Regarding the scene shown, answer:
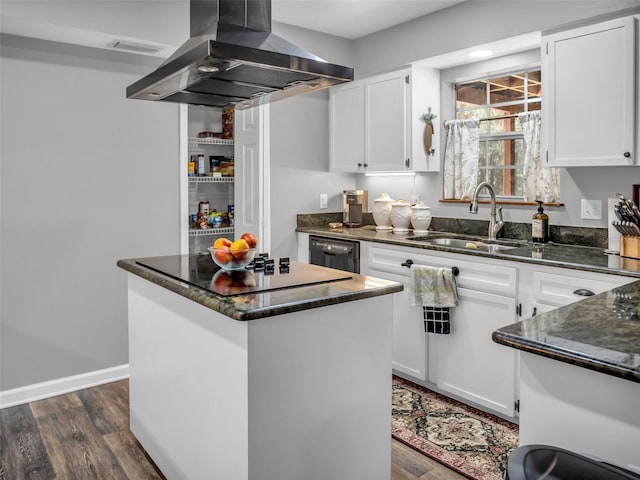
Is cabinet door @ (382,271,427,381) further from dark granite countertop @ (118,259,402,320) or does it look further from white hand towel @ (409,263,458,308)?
dark granite countertop @ (118,259,402,320)

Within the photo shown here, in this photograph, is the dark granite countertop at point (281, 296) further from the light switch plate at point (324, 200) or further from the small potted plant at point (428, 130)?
the light switch plate at point (324, 200)

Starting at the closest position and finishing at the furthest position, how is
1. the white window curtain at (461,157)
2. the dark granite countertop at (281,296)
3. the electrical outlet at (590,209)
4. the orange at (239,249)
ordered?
1. the dark granite countertop at (281,296)
2. the orange at (239,249)
3. the electrical outlet at (590,209)
4. the white window curtain at (461,157)

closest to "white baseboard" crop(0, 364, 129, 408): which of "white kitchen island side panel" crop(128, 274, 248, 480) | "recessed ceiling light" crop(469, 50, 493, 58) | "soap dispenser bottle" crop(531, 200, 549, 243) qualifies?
"white kitchen island side panel" crop(128, 274, 248, 480)

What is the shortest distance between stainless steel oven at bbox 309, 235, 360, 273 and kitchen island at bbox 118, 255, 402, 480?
1448mm

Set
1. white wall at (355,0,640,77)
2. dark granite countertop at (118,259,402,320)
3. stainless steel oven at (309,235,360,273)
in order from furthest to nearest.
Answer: stainless steel oven at (309,235,360,273) → white wall at (355,0,640,77) → dark granite countertop at (118,259,402,320)

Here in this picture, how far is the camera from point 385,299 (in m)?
2.11

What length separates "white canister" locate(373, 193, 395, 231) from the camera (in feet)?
13.6

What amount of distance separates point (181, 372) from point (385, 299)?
92 centimetres

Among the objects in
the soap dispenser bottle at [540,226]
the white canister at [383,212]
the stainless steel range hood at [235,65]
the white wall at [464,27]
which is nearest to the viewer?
the stainless steel range hood at [235,65]

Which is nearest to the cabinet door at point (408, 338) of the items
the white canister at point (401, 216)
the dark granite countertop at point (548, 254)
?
the dark granite countertop at point (548, 254)

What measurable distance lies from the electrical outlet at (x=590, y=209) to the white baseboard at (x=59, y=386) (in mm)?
3232

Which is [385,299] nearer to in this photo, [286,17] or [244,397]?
[244,397]

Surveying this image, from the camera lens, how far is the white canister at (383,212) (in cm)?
414

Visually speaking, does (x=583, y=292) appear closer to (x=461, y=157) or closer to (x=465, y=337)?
(x=465, y=337)
